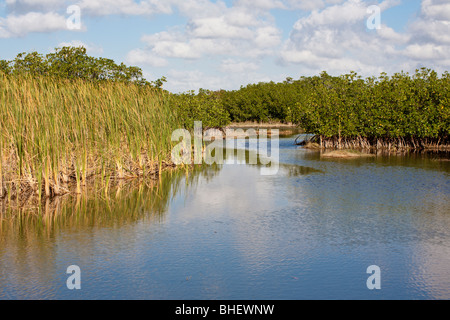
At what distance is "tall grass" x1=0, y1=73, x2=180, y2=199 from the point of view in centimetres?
1315

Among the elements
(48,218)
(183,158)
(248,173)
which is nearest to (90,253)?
(48,218)

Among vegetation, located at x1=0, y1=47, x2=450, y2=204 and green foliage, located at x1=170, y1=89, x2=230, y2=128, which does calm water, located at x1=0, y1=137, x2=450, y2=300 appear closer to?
vegetation, located at x1=0, y1=47, x2=450, y2=204

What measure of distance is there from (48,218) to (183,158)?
36.1 ft

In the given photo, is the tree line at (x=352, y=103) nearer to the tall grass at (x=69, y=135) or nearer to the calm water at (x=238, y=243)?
the tall grass at (x=69, y=135)

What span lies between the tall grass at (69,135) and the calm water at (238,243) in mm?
1444

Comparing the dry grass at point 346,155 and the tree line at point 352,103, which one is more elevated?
the tree line at point 352,103

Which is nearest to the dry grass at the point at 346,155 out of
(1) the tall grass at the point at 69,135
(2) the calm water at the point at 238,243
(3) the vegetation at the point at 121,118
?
(3) the vegetation at the point at 121,118

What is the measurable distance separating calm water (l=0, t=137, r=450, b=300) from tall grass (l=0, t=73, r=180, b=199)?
144 centimetres

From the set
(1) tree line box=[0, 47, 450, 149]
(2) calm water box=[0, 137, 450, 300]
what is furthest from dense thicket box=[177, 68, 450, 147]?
(2) calm water box=[0, 137, 450, 300]

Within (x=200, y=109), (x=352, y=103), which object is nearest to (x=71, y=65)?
(x=200, y=109)

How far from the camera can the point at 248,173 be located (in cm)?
2023

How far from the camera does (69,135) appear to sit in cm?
1455

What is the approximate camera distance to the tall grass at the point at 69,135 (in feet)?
43.1

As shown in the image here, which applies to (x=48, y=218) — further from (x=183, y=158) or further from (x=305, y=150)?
(x=305, y=150)
